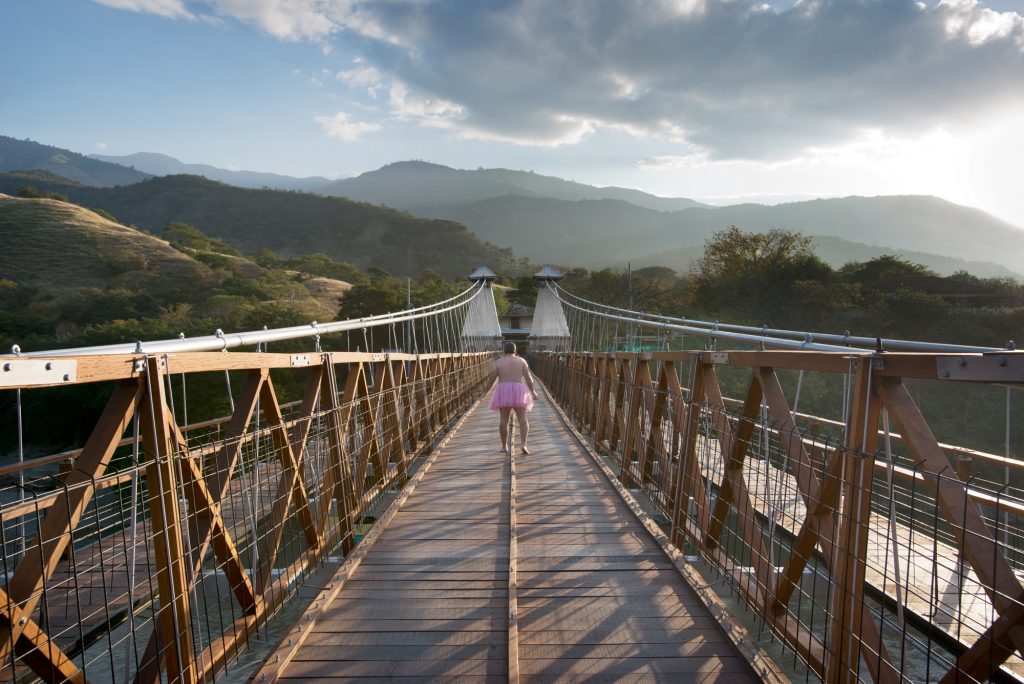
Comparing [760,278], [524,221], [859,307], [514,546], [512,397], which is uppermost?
[524,221]

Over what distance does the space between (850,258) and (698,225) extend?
46376 mm

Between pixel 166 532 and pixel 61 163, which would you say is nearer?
pixel 166 532

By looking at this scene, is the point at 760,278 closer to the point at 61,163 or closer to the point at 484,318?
the point at 484,318

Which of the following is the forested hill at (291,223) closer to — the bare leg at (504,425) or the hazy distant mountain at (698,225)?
the hazy distant mountain at (698,225)

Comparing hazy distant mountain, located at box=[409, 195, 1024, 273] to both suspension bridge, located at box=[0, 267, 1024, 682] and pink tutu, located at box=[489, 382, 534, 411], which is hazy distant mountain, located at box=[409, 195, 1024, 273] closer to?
pink tutu, located at box=[489, 382, 534, 411]

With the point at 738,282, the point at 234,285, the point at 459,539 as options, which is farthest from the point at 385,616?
the point at 234,285

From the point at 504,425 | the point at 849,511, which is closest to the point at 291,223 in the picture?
the point at 504,425

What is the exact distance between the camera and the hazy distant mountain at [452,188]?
16900 centimetres

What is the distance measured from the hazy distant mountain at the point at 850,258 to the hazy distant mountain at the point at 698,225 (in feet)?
19.7

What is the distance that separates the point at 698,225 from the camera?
14312cm

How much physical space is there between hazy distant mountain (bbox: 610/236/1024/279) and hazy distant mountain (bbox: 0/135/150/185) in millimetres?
104447

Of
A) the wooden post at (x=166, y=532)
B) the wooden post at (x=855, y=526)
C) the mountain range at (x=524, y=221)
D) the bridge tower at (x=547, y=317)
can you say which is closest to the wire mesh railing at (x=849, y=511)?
the wooden post at (x=855, y=526)

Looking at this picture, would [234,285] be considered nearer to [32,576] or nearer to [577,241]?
[32,576]

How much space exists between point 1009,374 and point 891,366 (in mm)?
278
